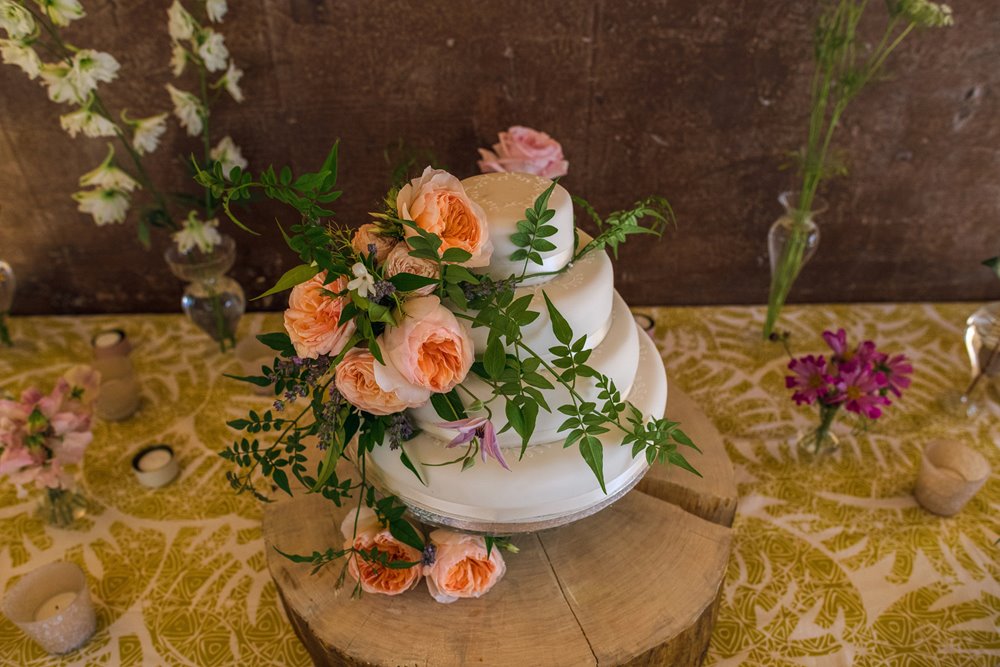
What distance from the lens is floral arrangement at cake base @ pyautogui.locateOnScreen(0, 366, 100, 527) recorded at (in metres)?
1.17

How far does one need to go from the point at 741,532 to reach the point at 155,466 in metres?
1.14

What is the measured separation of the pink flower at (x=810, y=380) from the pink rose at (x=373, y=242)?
83 centimetres

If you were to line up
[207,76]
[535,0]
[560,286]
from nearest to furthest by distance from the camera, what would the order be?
[560,286], [535,0], [207,76]

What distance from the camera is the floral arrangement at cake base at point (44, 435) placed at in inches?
46.1

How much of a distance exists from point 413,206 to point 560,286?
0.23 m

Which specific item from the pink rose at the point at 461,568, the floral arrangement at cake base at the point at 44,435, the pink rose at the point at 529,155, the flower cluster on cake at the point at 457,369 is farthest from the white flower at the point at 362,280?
the floral arrangement at cake base at the point at 44,435

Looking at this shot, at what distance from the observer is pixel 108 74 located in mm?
1229

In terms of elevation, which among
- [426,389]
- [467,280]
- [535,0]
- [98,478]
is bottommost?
[98,478]

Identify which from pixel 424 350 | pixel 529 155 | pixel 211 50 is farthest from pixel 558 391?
pixel 211 50

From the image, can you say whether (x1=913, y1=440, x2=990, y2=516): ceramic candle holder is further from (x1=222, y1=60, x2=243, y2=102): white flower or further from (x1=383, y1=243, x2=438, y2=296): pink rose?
(x1=222, y1=60, x2=243, y2=102): white flower

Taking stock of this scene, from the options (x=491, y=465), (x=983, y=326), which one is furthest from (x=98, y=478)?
(x=983, y=326)

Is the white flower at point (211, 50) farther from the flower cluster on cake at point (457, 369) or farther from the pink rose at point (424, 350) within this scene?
the pink rose at point (424, 350)

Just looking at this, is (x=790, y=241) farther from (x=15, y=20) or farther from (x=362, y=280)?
(x=15, y=20)

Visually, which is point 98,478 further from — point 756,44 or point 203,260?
point 756,44
